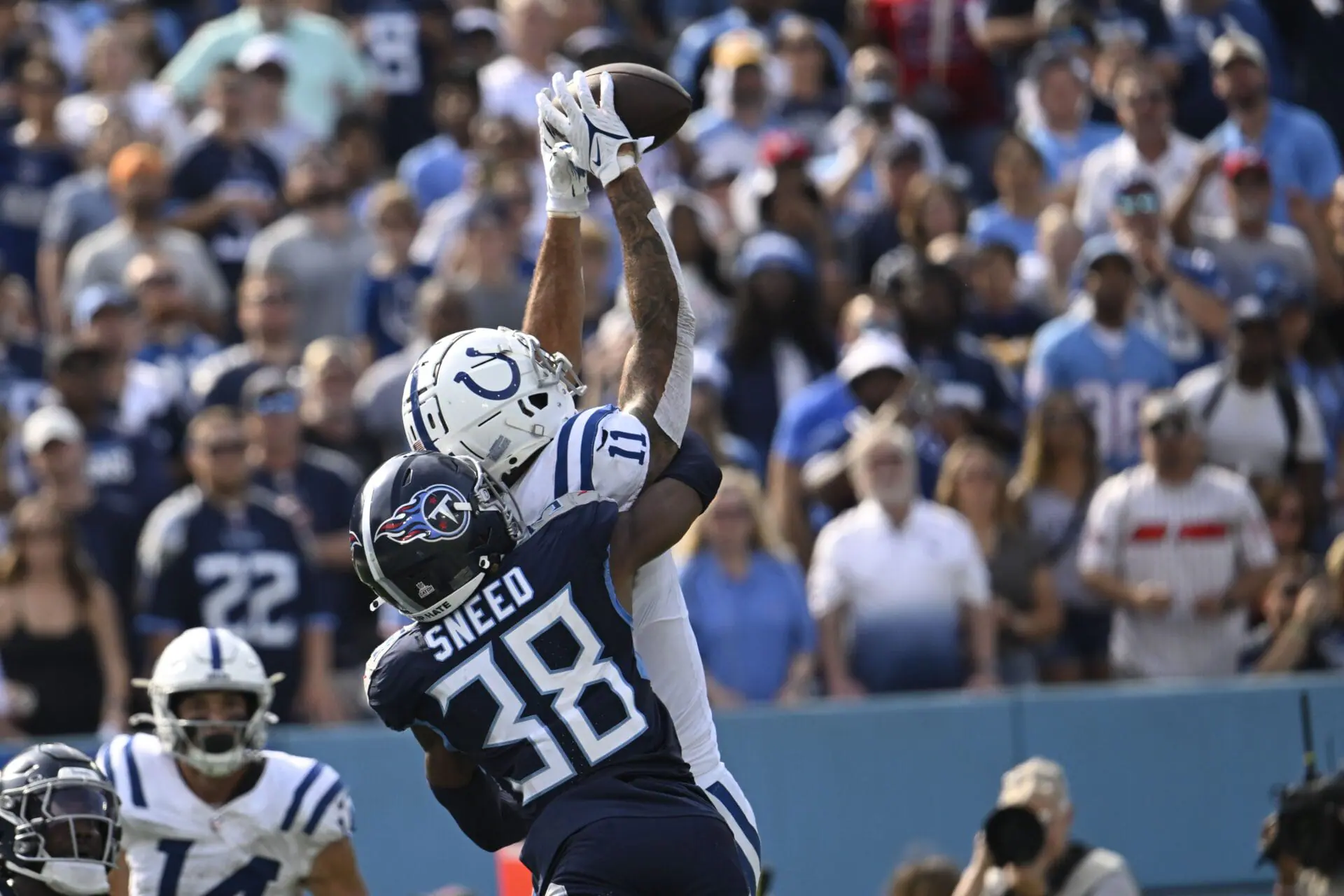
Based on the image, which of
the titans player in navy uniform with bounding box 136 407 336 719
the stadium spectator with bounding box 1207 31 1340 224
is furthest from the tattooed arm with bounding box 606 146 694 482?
the stadium spectator with bounding box 1207 31 1340 224

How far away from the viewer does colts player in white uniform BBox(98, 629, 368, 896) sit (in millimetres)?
6023

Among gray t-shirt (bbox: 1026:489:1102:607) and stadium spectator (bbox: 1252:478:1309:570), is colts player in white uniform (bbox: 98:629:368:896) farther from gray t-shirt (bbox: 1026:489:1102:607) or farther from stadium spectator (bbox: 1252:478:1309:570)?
stadium spectator (bbox: 1252:478:1309:570)

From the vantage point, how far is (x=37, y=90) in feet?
39.7

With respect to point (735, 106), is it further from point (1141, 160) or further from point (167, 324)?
point (167, 324)

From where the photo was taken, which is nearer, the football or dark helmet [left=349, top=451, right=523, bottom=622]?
dark helmet [left=349, top=451, right=523, bottom=622]

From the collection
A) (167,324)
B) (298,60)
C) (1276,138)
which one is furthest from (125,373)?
(1276,138)

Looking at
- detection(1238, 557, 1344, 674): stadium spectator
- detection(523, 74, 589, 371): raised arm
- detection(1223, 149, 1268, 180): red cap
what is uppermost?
detection(1223, 149, 1268, 180): red cap

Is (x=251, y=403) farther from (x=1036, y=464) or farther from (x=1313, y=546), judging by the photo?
(x=1313, y=546)

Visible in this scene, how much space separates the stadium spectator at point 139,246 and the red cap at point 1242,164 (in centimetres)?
491

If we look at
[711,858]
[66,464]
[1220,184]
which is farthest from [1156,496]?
[711,858]

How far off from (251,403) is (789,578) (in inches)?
95.7

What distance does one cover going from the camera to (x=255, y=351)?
10.6 meters

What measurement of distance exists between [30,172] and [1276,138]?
642cm

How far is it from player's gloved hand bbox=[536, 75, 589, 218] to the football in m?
0.06
